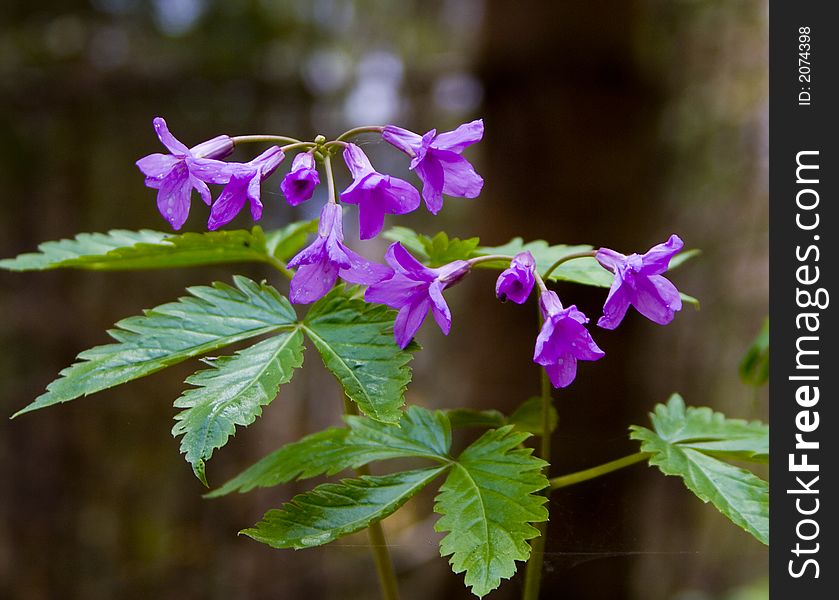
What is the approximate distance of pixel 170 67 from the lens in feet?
11.4

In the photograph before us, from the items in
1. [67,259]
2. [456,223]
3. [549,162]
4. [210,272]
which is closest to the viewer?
[67,259]

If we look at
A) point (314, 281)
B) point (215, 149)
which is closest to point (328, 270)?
point (314, 281)

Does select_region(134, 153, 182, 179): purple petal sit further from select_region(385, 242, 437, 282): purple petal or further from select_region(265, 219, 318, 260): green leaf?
select_region(385, 242, 437, 282): purple petal

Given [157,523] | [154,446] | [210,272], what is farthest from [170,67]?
[157,523]

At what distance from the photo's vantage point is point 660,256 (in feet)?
2.63

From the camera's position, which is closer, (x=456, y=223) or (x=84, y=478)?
(x=84, y=478)

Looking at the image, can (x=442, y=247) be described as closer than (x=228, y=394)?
No

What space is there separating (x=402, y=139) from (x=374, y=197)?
97 millimetres

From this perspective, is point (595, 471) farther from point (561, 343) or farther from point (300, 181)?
point (300, 181)

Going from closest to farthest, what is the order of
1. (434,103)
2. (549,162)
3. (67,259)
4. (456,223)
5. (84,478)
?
(67,259) → (549,162) → (84,478) → (434,103) → (456,223)

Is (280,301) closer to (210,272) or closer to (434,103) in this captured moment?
(210,272)

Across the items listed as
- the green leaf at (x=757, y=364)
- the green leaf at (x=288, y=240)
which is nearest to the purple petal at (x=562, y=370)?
the green leaf at (x=288, y=240)
